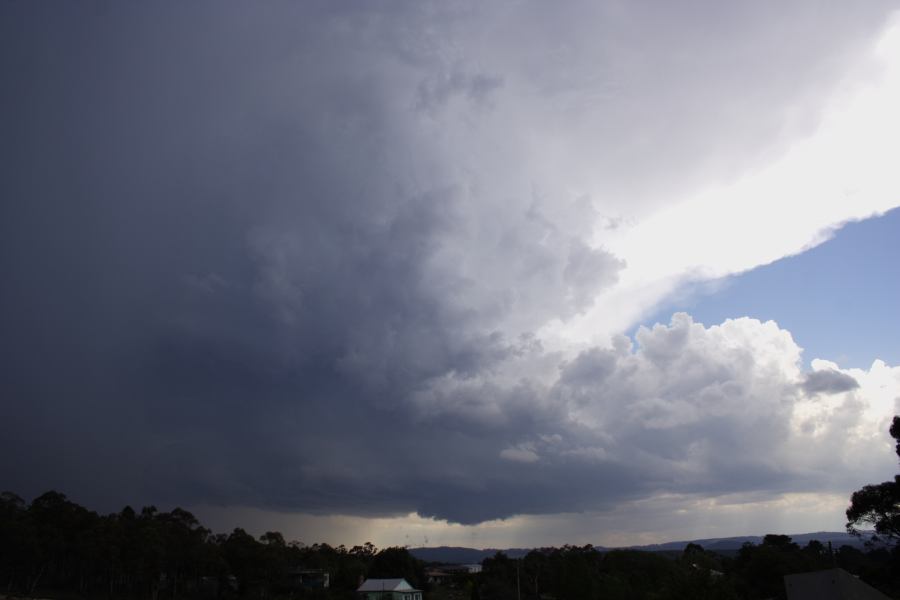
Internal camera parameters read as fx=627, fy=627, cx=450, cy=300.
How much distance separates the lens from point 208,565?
→ 103250mm

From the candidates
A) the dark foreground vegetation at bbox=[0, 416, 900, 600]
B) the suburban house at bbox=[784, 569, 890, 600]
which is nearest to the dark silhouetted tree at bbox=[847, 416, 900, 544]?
the dark foreground vegetation at bbox=[0, 416, 900, 600]

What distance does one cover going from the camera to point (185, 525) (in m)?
121

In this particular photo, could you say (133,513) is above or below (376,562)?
above

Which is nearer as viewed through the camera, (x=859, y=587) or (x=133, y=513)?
(x=859, y=587)

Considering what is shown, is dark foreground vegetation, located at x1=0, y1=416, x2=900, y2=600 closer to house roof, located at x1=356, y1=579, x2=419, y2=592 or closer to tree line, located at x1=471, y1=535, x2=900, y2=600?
tree line, located at x1=471, y1=535, x2=900, y2=600

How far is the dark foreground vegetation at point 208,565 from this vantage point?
8231 centimetres

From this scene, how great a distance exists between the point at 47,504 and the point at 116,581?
18762 mm

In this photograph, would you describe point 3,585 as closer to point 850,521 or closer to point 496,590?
point 496,590

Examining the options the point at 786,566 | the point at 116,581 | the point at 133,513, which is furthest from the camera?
the point at 133,513

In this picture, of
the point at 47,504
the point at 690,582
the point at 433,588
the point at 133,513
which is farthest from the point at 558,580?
the point at 133,513

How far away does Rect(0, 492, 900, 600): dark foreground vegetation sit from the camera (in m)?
82.3

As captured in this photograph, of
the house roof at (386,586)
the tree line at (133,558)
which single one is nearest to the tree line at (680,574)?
the house roof at (386,586)

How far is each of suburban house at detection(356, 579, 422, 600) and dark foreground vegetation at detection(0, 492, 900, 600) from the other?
208 inches

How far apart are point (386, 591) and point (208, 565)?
1229 inches
